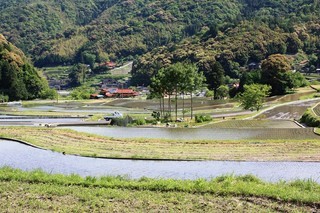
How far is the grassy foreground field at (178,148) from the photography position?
21328mm

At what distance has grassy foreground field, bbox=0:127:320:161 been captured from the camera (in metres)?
21.3

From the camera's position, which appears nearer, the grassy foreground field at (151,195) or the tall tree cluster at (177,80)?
the grassy foreground field at (151,195)

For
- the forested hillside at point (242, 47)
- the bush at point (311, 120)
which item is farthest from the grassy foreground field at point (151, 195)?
the forested hillside at point (242, 47)

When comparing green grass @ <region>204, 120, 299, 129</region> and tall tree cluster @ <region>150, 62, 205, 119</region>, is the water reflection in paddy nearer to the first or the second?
green grass @ <region>204, 120, 299, 129</region>

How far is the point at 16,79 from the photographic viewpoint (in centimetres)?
9194

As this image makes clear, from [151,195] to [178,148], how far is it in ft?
34.4

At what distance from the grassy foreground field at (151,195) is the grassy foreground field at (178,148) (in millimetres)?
5565

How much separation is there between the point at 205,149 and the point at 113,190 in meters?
9.93

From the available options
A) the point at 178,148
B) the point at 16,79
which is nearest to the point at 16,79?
the point at 16,79

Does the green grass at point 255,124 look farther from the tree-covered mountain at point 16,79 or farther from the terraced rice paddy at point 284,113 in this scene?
the tree-covered mountain at point 16,79

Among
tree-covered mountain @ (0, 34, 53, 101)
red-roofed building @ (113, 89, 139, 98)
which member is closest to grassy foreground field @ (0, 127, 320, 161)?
tree-covered mountain @ (0, 34, 53, 101)

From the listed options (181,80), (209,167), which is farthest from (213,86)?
(209,167)

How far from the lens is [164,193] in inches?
557

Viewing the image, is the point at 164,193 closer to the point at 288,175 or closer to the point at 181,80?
the point at 288,175
